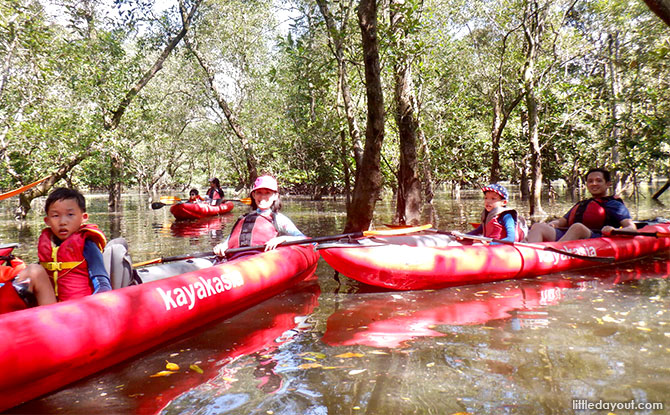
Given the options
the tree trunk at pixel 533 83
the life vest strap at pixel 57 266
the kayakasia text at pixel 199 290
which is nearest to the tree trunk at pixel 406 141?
the tree trunk at pixel 533 83

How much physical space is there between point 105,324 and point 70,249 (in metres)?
0.73

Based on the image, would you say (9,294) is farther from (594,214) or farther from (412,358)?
(594,214)

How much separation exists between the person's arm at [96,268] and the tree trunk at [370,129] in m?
5.45

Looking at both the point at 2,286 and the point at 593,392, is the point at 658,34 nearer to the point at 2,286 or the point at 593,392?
the point at 593,392

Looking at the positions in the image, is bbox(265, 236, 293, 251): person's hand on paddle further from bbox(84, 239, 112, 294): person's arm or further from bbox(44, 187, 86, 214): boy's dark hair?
bbox(44, 187, 86, 214): boy's dark hair

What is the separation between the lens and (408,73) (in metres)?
10.4

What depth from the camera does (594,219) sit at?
7.14 m

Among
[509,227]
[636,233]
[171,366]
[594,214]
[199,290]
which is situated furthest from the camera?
[594,214]

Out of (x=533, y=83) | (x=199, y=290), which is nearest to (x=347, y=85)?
(x=533, y=83)

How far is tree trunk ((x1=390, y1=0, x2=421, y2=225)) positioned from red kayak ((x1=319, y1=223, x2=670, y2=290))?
12.5 ft

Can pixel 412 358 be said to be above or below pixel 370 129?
below

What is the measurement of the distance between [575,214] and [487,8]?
15390mm

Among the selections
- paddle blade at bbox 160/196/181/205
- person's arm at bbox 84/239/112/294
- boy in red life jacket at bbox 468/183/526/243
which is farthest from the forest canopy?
person's arm at bbox 84/239/112/294

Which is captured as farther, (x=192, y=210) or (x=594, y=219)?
(x=192, y=210)
